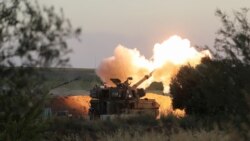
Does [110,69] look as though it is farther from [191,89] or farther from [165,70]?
[191,89]

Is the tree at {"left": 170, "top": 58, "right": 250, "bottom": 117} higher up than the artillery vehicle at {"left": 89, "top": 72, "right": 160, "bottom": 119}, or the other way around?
the artillery vehicle at {"left": 89, "top": 72, "right": 160, "bottom": 119}

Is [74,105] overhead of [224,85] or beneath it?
overhead

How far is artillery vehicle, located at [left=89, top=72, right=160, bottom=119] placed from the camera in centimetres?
4669

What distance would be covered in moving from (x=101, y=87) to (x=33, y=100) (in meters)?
39.0

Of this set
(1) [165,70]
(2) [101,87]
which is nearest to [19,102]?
(2) [101,87]

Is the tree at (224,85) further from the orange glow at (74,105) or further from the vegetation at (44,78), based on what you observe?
the orange glow at (74,105)

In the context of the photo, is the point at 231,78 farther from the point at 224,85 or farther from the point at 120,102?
the point at 120,102

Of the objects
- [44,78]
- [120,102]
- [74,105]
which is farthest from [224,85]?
[74,105]

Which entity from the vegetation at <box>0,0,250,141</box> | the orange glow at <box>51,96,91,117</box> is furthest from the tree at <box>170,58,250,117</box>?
the orange glow at <box>51,96,91,117</box>

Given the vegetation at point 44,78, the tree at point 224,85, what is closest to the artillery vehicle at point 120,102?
the vegetation at point 44,78

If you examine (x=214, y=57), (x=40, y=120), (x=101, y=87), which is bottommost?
(x=40, y=120)

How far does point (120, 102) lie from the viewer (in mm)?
47312

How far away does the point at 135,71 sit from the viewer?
5900cm

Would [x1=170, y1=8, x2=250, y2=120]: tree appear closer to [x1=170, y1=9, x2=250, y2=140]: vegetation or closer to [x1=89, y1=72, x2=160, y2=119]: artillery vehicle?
[x1=170, y1=9, x2=250, y2=140]: vegetation
